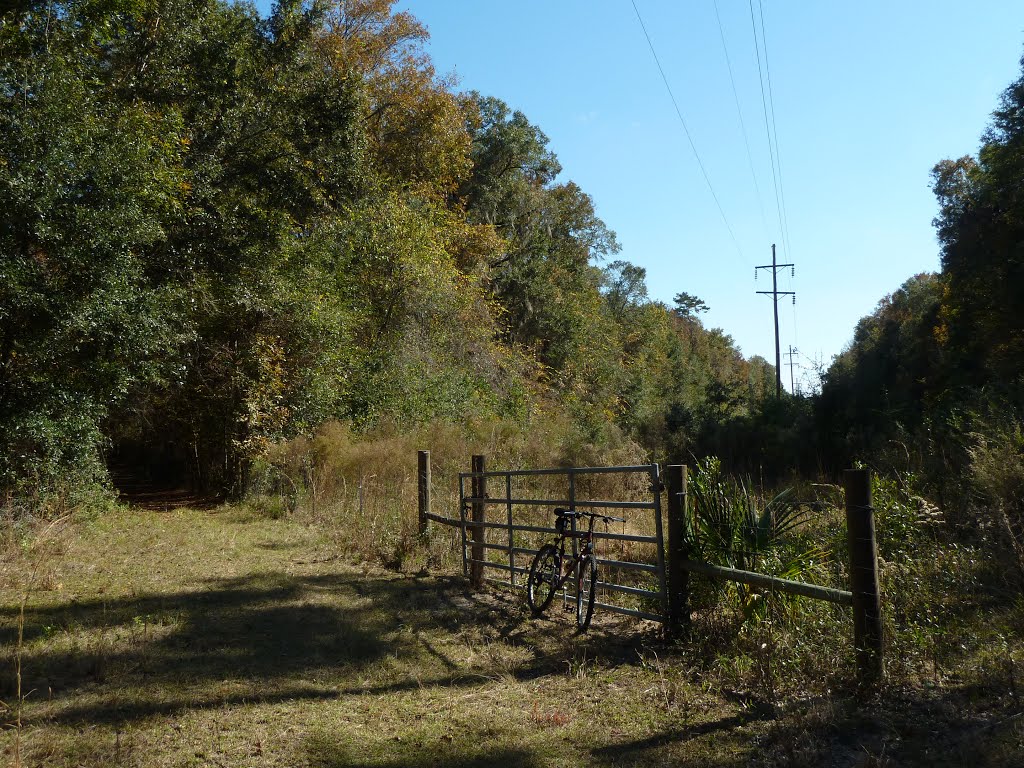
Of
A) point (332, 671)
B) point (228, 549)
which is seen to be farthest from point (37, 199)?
point (332, 671)

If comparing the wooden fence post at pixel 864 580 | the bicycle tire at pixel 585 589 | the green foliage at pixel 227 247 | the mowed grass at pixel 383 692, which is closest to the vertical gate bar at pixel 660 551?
the mowed grass at pixel 383 692

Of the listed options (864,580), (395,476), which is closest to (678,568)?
(864,580)

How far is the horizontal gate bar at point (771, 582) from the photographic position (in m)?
4.93

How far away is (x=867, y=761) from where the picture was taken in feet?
12.6

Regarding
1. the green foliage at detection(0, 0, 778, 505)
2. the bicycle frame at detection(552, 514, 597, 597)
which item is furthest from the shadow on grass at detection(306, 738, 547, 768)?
the green foliage at detection(0, 0, 778, 505)

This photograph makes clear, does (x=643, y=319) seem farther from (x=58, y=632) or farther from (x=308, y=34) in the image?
(x=58, y=632)

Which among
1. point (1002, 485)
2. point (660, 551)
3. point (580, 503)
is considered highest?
point (1002, 485)

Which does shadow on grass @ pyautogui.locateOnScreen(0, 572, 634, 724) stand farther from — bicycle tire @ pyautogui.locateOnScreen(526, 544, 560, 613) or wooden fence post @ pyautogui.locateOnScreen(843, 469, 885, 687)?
wooden fence post @ pyautogui.locateOnScreen(843, 469, 885, 687)

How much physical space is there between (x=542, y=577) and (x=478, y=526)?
57.0 inches

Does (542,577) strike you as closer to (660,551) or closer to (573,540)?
(573,540)

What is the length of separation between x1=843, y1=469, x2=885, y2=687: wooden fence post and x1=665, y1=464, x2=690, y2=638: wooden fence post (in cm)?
156

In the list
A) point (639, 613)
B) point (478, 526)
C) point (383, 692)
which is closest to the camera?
point (383, 692)

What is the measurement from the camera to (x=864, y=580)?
15.8ft

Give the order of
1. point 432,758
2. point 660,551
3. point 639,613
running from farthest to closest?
point 639,613
point 660,551
point 432,758
